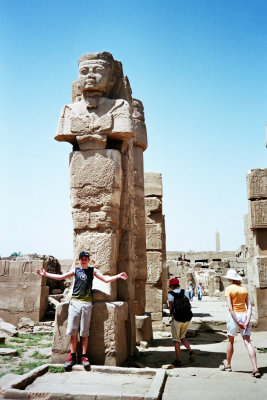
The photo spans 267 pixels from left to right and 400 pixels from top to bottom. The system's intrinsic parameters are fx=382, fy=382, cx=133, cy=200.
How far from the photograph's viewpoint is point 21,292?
9742 mm

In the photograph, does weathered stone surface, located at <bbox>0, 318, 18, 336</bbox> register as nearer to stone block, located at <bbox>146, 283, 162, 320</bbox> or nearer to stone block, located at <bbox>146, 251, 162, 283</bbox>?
stone block, located at <bbox>146, 283, 162, 320</bbox>

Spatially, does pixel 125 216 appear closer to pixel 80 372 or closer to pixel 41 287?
pixel 80 372

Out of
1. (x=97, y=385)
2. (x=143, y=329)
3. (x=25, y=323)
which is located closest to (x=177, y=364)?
(x=97, y=385)

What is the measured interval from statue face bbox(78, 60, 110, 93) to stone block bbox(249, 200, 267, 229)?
15.9 feet

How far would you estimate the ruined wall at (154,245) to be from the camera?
9359mm

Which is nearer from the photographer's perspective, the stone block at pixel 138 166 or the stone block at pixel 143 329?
the stone block at pixel 143 329

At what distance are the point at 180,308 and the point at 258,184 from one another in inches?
176

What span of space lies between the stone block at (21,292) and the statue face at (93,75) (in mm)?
5736

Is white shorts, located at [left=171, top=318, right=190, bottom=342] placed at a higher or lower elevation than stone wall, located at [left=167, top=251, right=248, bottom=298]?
lower

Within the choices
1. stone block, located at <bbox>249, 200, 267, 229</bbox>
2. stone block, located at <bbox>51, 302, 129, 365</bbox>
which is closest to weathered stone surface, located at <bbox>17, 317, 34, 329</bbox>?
stone block, located at <bbox>51, 302, 129, 365</bbox>

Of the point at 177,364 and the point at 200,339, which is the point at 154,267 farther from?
the point at 177,364

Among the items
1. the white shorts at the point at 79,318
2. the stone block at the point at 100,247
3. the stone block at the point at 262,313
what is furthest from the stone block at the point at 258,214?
the white shorts at the point at 79,318

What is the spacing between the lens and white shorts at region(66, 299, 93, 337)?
15.3 feet

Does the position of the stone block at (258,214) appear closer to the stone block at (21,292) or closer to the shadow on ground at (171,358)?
the shadow on ground at (171,358)
